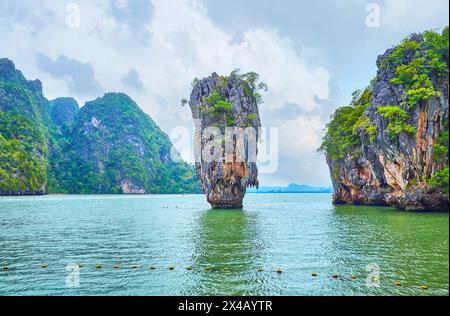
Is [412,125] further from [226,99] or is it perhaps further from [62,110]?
[62,110]

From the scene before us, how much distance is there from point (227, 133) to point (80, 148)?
4931 inches

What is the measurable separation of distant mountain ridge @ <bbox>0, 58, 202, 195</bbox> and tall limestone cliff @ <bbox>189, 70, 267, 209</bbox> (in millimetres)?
72181

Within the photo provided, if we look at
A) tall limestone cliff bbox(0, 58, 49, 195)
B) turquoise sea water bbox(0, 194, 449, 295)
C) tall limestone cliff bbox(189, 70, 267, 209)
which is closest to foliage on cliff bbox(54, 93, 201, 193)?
tall limestone cliff bbox(0, 58, 49, 195)

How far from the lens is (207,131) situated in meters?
44.9

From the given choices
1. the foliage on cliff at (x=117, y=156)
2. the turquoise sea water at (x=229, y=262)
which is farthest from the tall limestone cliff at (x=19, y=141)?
the turquoise sea water at (x=229, y=262)

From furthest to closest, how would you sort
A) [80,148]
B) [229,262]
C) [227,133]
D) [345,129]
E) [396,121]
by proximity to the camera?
1. [80,148]
2. [345,129]
3. [227,133]
4. [396,121]
5. [229,262]

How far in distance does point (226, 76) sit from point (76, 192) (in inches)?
4150

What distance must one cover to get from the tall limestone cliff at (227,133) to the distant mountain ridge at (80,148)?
72.2m

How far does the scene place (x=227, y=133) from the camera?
4375 centimetres

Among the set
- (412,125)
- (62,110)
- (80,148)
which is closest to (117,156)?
(80,148)

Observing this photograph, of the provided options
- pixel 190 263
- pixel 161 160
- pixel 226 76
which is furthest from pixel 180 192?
pixel 190 263

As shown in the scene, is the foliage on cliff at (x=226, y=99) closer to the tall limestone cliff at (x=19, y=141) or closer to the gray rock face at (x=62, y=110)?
the tall limestone cliff at (x=19, y=141)

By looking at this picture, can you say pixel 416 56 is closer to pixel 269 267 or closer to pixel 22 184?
pixel 269 267

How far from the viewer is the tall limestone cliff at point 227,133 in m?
43.6
